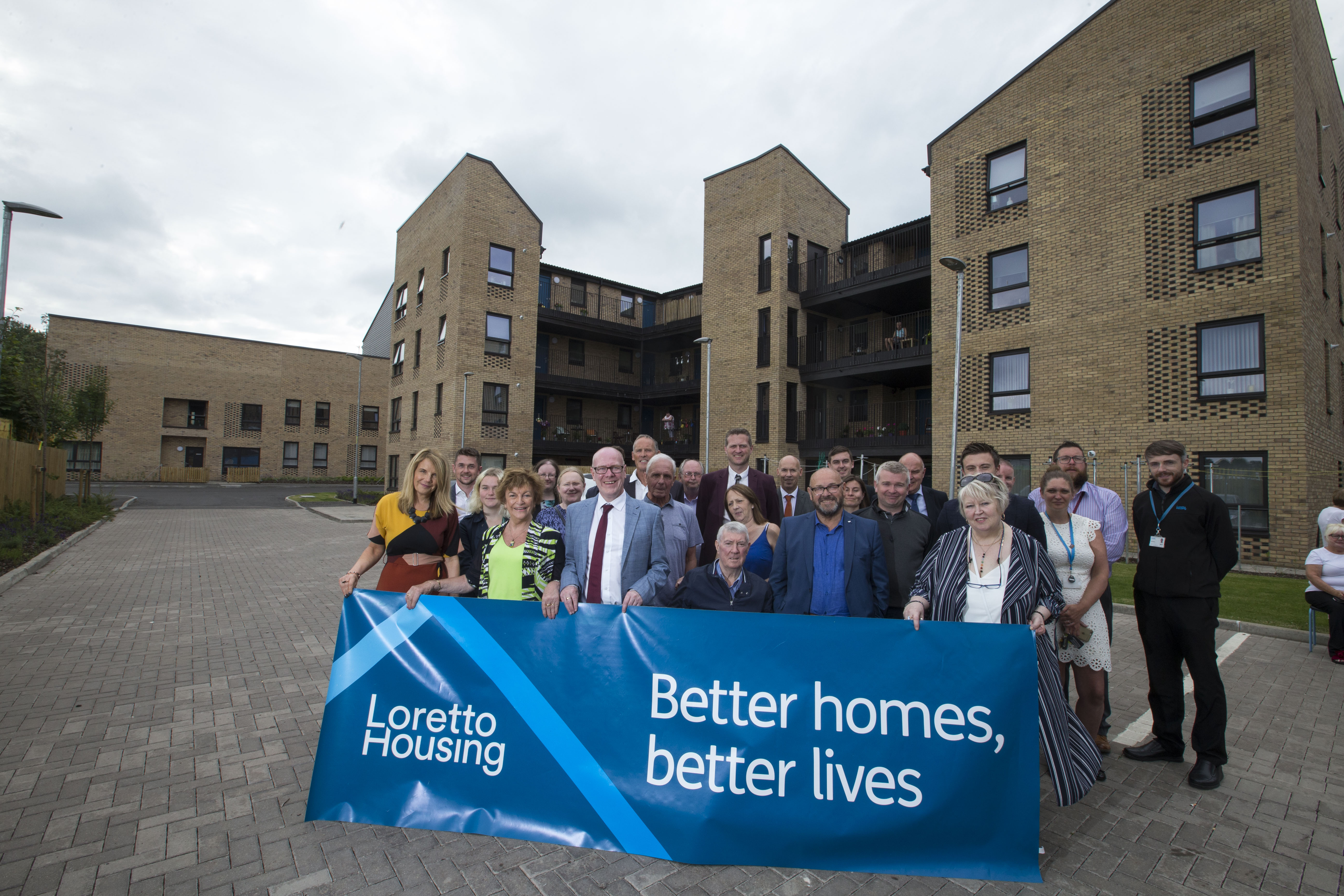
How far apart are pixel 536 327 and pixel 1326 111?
28.2 m

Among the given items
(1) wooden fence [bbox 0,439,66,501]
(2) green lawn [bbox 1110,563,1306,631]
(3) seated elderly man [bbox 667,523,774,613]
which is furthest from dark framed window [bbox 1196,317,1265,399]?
(1) wooden fence [bbox 0,439,66,501]

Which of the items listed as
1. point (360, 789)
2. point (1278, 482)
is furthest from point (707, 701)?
point (1278, 482)

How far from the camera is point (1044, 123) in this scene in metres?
17.9

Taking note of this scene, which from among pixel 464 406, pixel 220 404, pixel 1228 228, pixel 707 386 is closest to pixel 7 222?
pixel 464 406

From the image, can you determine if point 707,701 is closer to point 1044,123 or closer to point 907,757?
point 907,757

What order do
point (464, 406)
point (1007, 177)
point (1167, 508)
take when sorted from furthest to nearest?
point (464, 406), point (1007, 177), point (1167, 508)

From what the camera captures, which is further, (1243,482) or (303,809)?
(1243,482)

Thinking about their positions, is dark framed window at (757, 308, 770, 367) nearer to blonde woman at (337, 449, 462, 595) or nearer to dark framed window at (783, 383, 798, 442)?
dark framed window at (783, 383, 798, 442)

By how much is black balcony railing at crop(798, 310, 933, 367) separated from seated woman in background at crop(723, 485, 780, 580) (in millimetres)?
19126

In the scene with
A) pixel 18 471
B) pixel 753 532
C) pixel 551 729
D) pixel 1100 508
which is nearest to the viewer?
pixel 551 729

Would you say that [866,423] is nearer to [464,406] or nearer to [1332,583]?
[464,406]

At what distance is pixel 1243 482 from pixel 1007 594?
15.4m

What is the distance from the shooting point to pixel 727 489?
5422 millimetres

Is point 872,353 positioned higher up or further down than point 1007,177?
further down
